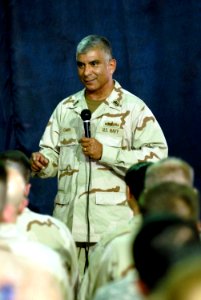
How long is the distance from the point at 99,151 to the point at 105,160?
8 cm

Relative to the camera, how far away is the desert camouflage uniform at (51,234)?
2.93 metres

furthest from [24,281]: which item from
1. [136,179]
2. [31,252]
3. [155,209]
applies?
[136,179]

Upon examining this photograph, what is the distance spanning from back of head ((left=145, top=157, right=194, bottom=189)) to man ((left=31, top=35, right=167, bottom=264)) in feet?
3.63

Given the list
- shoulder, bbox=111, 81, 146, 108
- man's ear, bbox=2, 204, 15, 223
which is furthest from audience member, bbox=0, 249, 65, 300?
shoulder, bbox=111, 81, 146, 108

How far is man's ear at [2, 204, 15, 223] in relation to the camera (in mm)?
2318

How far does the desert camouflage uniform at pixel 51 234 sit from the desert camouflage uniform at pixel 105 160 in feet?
3.71

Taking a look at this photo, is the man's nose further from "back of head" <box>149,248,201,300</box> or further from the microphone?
"back of head" <box>149,248,201,300</box>

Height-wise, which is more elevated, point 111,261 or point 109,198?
point 111,261

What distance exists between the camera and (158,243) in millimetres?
1624

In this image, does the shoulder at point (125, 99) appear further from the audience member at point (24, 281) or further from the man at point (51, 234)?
the audience member at point (24, 281)

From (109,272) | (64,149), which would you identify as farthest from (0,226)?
(64,149)

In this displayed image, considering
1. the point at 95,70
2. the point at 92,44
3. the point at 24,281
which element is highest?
the point at 92,44

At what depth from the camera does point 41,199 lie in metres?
5.53

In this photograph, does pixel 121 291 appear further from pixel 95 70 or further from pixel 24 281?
pixel 95 70
